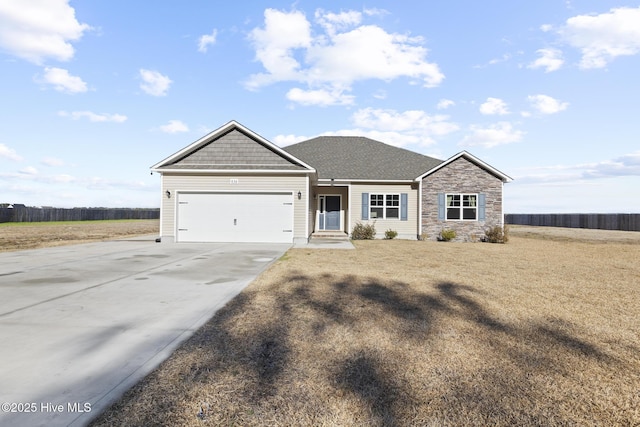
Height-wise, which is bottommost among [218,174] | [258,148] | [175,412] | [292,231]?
[175,412]

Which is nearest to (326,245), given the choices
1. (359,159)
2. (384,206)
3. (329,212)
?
(384,206)

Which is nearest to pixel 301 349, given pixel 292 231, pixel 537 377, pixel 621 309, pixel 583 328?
pixel 537 377

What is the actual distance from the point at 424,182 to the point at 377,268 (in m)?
11.1

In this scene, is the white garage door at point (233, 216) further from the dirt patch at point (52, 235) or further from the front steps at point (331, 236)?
the dirt patch at point (52, 235)

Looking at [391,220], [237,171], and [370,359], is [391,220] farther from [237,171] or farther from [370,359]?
[370,359]

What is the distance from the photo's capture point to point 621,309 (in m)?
5.71

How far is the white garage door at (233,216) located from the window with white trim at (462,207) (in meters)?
8.91

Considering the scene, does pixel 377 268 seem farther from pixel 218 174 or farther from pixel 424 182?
pixel 424 182

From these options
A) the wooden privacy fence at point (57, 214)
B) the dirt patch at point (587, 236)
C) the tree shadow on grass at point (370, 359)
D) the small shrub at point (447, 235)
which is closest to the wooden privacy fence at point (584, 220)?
the dirt patch at point (587, 236)

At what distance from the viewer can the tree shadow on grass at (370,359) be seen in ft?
9.13

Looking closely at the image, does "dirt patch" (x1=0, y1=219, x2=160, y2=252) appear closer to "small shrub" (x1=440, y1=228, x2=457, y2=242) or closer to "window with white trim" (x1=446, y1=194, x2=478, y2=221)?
"small shrub" (x1=440, y1=228, x2=457, y2=242)

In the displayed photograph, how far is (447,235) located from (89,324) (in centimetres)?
1674

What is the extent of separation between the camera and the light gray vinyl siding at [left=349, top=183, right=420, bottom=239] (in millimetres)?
19328

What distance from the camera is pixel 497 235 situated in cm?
1798
